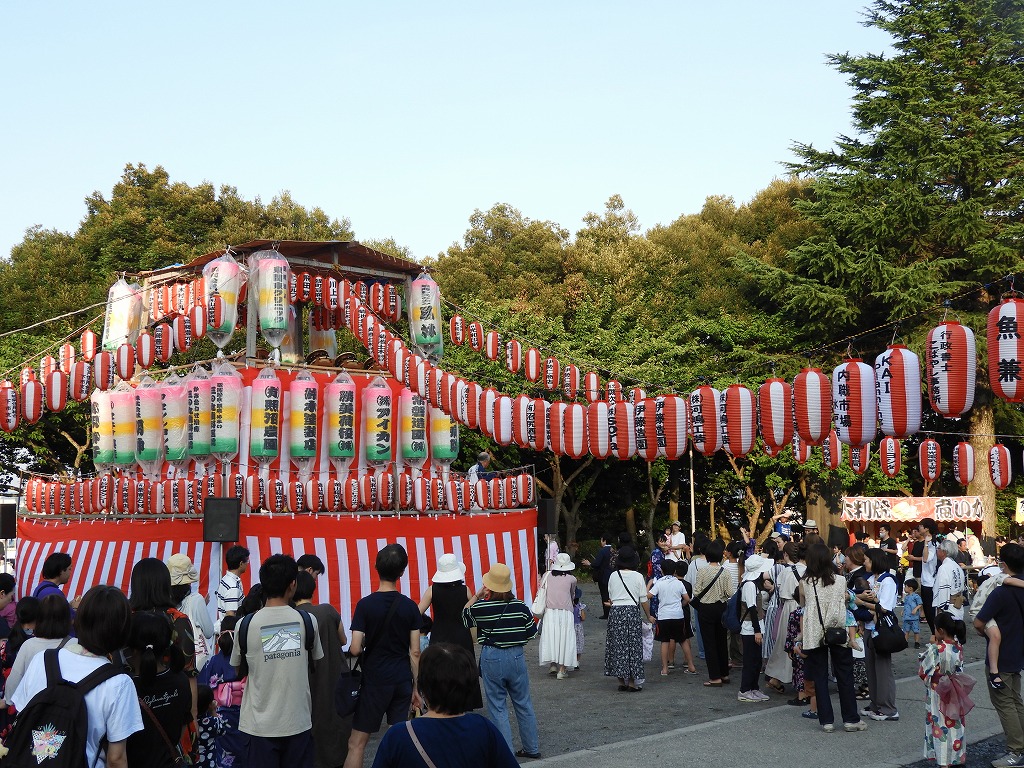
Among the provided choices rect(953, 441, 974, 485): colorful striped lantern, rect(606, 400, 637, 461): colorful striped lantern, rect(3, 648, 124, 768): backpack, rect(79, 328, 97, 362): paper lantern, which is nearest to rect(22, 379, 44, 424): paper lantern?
rect(79, 328, 97, 362): paper lantern

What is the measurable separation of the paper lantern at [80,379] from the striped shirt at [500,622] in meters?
13.9

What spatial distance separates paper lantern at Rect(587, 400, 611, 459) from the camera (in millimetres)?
13742

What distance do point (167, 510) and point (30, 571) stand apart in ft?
12.3

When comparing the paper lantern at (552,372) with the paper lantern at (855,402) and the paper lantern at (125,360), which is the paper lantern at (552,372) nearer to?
the paper lantern at (855,402)

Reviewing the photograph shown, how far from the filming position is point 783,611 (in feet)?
32.4

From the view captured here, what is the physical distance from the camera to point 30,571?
17938 millimetres

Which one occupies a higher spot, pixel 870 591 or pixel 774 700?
pixel 870 591

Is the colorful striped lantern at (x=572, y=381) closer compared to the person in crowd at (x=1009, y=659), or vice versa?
the person in crowd at (x=1009, y=659)

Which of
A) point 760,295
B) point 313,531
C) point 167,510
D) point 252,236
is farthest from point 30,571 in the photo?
point 760,295

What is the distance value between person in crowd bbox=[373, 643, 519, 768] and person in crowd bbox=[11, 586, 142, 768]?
50.7 inches

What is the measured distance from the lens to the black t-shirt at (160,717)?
13.9 feet

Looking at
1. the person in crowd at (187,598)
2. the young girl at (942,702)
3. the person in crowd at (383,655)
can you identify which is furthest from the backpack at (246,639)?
the young girl at (942,702)

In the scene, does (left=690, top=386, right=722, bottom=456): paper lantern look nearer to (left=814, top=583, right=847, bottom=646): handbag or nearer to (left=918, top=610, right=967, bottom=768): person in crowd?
(left=814, top=583, right=847, bottom=646): handbag

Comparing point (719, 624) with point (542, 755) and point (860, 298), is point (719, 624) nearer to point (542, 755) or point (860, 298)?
point (542, 755)
